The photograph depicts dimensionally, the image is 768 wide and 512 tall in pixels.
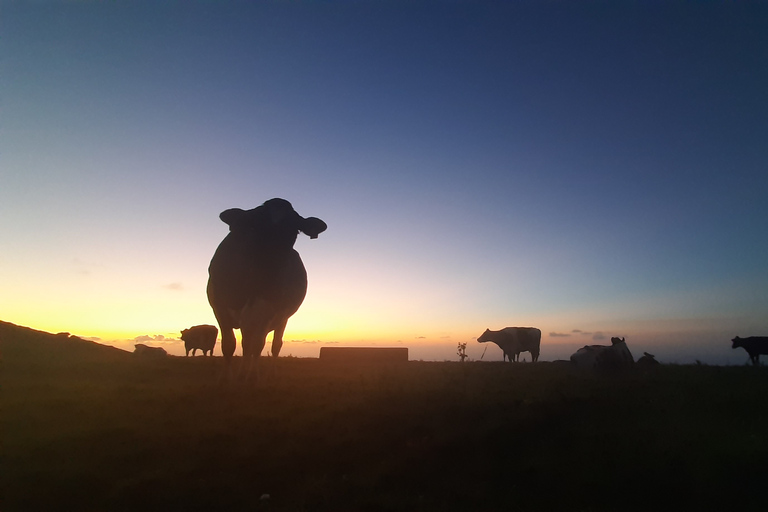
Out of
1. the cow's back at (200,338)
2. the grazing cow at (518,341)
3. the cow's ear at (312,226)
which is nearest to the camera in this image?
the cow's ear at (312,226)

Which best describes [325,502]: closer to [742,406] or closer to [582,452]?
[582,452]

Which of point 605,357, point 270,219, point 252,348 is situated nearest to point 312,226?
point 270,219

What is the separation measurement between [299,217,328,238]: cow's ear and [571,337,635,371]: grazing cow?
453 inches

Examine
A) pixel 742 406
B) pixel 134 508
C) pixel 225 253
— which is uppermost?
pixel 225 253

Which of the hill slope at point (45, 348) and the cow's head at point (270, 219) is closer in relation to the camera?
the cow's head at point (270, 219)

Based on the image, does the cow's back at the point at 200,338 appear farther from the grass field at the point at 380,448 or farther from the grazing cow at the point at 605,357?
the grazing cow at the point at 605,357

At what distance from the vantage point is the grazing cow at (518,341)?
34062 millimetres

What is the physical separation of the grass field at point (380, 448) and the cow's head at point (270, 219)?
3629 mm

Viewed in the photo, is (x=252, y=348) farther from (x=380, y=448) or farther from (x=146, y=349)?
(x=146, y=349)

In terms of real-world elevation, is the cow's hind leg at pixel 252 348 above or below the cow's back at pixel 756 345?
below

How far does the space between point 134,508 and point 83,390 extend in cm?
685

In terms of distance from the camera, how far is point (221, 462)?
6.57 metres

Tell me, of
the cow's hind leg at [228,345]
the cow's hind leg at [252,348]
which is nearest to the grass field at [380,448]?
the cow's hind leg at [252,348]

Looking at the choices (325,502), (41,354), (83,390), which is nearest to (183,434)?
(325,502)
